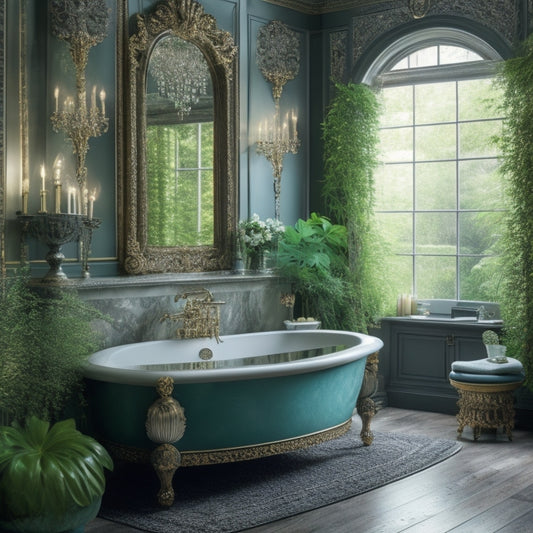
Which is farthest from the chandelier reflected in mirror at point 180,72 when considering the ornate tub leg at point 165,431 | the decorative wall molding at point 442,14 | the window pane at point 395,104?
the ornate tub leg at point 165,431

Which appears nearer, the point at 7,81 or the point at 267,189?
the point at 7,81

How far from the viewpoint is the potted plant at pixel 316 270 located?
5992 mm

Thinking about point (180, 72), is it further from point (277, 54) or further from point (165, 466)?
point (165, 466)

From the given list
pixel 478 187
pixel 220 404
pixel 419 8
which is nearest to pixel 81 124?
pixel 220 404

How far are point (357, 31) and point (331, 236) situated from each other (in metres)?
1.57

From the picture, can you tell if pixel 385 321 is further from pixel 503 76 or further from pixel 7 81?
pixel 7 81

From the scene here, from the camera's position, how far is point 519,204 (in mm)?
5453

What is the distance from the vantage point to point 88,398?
14.0 feet

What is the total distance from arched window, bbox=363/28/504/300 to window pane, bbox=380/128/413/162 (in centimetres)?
1

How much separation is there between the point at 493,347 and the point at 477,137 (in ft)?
6.57

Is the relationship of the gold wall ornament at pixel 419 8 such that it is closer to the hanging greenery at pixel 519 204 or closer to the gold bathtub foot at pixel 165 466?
the hanging greenery at pixel 519 204

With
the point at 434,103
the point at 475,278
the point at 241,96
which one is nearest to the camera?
the point at 241,96

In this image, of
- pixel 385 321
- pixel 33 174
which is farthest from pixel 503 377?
pixel 33 174

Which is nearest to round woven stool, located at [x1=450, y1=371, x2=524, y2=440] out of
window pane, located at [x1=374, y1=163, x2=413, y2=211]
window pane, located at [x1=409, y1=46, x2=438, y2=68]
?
window pane, located at [x1=374, y1=163, x2=413, y2=211]
